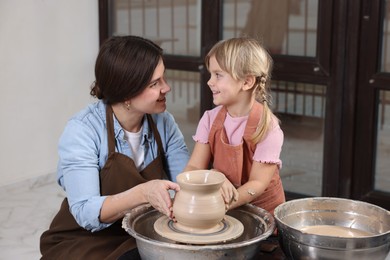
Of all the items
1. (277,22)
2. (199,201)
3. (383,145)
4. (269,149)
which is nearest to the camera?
(199,201)

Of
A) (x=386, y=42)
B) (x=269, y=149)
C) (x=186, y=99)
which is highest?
(x=386, y=42)

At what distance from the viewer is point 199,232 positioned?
1.67m

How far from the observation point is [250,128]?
6.64ft

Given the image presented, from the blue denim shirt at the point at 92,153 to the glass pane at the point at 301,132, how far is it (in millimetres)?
1663

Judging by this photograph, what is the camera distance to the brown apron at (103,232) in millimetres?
2039

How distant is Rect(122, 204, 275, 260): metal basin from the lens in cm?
152

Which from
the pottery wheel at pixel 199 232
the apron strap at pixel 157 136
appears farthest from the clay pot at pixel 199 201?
the apron strap at pixel 157 136

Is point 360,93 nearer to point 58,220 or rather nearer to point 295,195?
point 295,195

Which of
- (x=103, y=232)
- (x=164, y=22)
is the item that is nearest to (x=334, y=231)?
(x=103, y=232)

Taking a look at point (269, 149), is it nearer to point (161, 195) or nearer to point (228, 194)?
point (228, 194)

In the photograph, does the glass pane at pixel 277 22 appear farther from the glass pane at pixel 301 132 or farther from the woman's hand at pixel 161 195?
the woman's hand at pixel 161 195

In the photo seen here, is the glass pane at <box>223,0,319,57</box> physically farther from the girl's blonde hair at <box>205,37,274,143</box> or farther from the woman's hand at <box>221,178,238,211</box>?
the woman's hand at <box>221,178,238,211</box>

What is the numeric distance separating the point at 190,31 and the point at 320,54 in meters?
0.91

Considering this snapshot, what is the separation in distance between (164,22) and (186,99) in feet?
1.70
